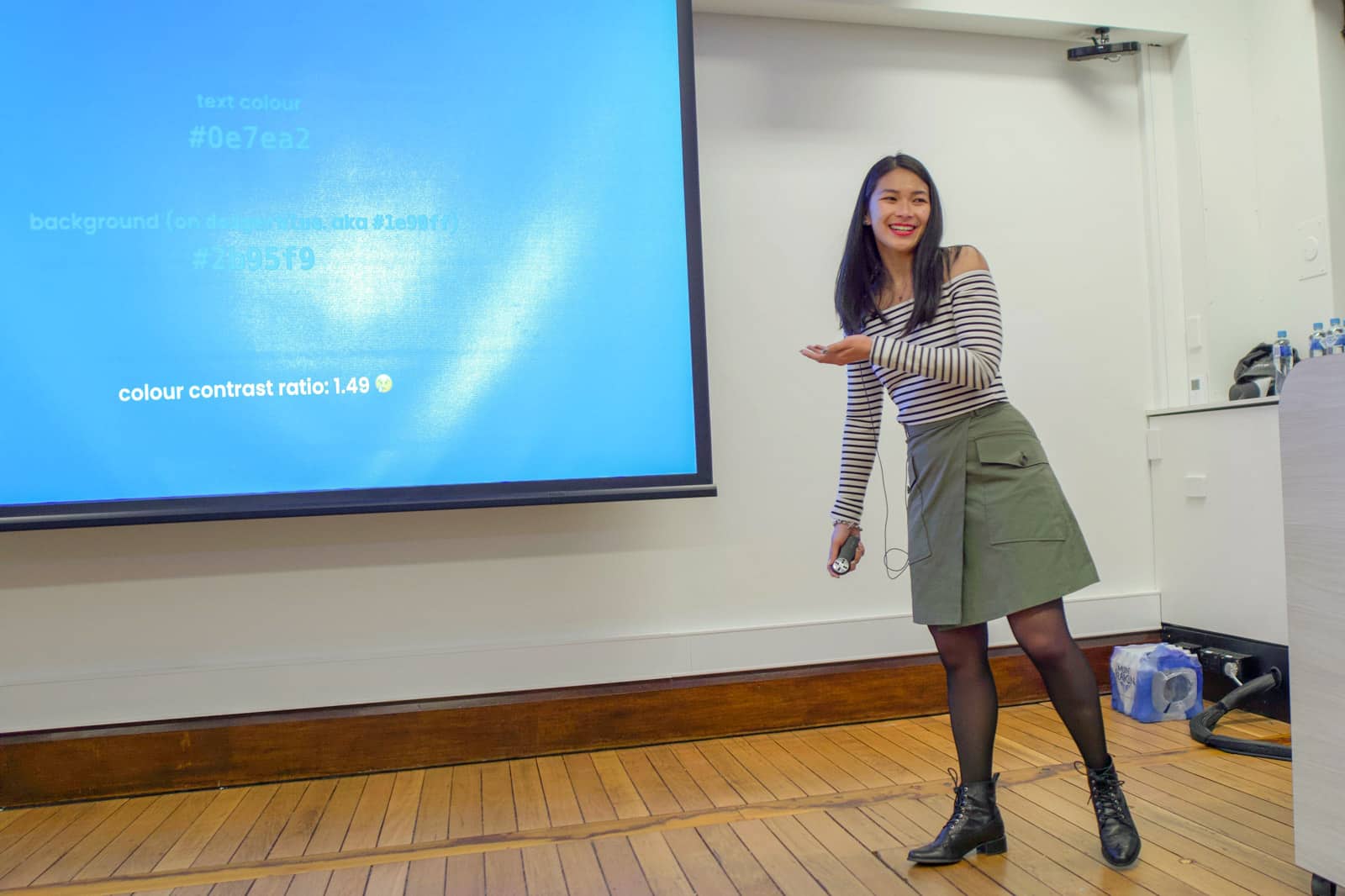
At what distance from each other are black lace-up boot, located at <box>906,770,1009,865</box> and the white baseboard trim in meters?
1.13

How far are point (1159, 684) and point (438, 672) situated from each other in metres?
2.07

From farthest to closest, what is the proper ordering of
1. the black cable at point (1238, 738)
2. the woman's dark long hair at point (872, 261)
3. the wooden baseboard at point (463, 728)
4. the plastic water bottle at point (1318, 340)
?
the plastic water bottle at point (1318, 340)
the wooden baseboard at point (463, 728)
the black cable at point (1238, 738)
the woman's dark long hair at point (872, 261)

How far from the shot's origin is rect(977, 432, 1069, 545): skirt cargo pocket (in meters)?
1.81

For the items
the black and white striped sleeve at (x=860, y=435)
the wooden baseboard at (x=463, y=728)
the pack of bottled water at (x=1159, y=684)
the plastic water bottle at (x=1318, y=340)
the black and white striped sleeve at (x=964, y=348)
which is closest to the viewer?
the black and white striped sleeve at (x=964, y=348)

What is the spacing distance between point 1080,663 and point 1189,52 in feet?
8.08

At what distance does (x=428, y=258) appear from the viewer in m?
2.60

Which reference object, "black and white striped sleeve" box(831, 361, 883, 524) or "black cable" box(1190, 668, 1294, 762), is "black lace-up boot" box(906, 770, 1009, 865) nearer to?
"black and white striped sleeve" box(831, 361, 883, 524)

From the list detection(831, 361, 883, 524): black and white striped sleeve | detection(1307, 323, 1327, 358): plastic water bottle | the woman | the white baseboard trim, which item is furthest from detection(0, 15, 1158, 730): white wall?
the woman

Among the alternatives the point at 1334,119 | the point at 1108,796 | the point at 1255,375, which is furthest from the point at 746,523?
the point at 1334,119

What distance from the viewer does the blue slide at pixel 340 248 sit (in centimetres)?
243

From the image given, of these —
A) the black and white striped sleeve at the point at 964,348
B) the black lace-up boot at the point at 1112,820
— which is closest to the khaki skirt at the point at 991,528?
the black and white striped sleeve at the point at 964,348

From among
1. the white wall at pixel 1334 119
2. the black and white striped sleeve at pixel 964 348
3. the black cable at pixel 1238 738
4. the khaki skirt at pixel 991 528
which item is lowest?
the black cable at pixel 1238 738

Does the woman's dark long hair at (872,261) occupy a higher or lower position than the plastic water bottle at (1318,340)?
higher

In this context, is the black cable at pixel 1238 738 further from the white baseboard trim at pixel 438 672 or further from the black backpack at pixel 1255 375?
the black backpack at pixel 1255 375
